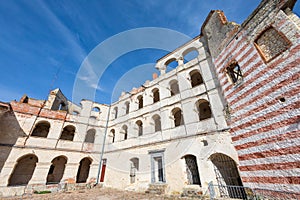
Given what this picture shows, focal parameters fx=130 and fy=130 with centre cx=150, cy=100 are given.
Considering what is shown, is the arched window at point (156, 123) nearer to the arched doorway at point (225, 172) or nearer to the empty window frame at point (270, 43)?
the arched doorway at point (225, 172)

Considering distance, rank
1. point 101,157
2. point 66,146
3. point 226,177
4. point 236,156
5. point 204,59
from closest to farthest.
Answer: point 236,156 < point 226,177 < point 204,59 < point 66,146 < point 101,157

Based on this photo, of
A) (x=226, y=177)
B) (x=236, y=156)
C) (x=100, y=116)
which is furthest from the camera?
(x=100, y=116)

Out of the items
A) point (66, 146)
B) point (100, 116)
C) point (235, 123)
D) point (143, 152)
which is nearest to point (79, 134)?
point (66, 146)

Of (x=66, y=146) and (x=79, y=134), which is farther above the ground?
(x=79, y=134)

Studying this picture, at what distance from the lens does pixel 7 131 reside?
11.7m

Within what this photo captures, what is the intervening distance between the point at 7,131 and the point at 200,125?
16.6 metres

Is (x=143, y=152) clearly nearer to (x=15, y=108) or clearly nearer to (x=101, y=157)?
(x=101, y=157)

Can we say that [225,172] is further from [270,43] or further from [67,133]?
[67,133]

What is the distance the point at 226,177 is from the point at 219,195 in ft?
3.61

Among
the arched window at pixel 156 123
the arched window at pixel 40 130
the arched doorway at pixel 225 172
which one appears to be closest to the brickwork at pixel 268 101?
the arched doorway at pixel 225 172

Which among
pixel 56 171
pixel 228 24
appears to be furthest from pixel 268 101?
pixel 56 171

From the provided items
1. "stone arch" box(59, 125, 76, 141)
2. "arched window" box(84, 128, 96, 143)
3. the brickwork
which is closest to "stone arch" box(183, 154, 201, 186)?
the brickwork

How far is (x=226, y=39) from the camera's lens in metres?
7.95

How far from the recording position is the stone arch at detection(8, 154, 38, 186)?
12.7 m
